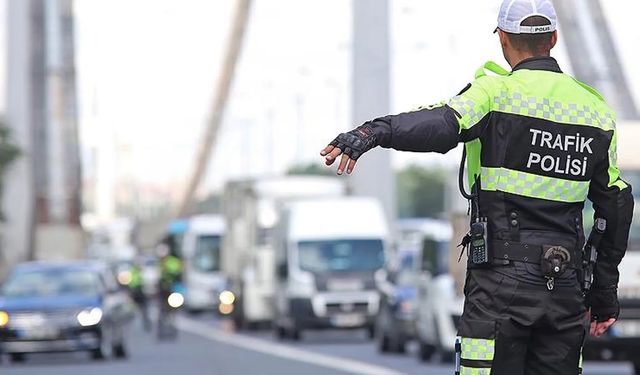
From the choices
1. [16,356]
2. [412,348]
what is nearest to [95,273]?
[16,356]

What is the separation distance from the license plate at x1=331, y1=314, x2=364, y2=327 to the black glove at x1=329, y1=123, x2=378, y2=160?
1130 inches

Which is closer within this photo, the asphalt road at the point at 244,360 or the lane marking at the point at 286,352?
the lane marking at the point at 286,352

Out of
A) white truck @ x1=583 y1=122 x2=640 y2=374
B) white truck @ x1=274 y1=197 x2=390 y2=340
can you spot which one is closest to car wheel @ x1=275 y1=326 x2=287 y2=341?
white truck @ x1=274 y1=197 x2=390 y2=340

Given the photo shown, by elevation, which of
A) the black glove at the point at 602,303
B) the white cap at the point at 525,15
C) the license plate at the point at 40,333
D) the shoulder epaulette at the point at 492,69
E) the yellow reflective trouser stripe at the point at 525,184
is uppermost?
the white cap at the point at 525,15

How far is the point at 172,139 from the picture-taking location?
15600cm

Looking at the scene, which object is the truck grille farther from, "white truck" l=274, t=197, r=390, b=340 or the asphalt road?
the asphalt road

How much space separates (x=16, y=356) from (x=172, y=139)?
129874 mm

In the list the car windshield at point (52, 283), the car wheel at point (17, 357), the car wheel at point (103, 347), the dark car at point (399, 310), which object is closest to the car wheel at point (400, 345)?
the dark car at point (399, 310)

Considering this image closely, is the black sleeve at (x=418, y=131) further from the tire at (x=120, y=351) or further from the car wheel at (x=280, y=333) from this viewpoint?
the car wheel at (x=280, y=333)

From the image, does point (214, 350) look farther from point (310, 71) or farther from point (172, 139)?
point (172, 139)

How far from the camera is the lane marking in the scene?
22.4 metres

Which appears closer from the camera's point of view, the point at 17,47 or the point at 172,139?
the point at 17,47

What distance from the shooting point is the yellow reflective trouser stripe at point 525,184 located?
6.52m

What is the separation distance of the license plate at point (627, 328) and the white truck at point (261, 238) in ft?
69.0
